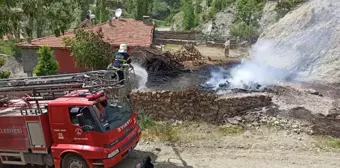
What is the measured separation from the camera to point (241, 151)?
11.0 m

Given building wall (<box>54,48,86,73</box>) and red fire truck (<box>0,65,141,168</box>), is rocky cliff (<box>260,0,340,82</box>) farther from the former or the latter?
building wall (<box>54,48,86,73</box>)

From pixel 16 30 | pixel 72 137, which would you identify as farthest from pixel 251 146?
pixel 16 30

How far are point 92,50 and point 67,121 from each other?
921 centimetres

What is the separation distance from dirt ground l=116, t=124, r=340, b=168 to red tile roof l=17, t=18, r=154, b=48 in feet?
42.6

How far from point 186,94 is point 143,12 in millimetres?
45677

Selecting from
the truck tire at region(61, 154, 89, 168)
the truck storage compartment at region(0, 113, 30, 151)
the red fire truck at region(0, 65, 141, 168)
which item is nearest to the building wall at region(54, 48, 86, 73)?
the red fire truck at region(0, 65, 141, 168)

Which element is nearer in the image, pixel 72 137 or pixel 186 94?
pixel 72 137

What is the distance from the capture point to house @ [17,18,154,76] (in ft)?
81.6

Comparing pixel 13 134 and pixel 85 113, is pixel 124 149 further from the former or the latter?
pixel 13 134

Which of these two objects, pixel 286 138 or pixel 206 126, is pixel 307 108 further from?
pixel 206 126

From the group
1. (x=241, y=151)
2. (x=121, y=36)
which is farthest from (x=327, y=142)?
(x=121, y=36)

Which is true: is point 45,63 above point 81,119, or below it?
below

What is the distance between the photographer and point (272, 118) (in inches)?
515

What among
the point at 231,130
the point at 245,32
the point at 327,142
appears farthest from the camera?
the point at 245,32
